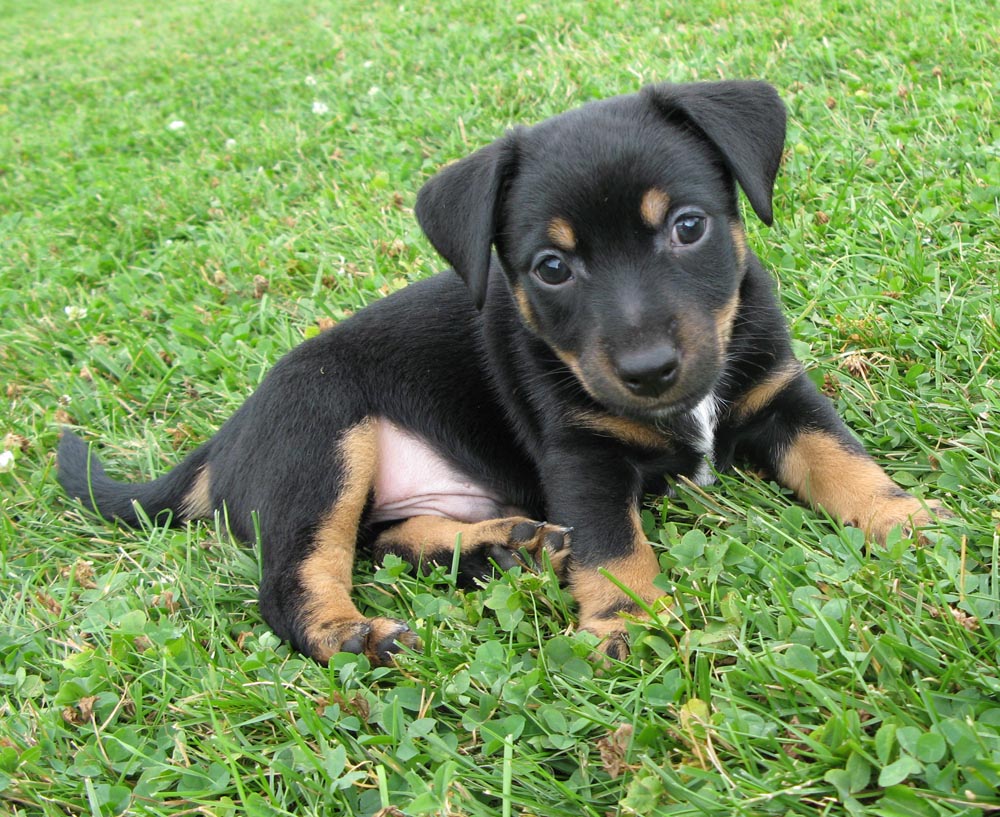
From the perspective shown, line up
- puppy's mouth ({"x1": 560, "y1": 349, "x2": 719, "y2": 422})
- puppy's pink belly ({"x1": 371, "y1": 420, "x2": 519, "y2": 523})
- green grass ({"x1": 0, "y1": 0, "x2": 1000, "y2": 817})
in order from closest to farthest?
green grass ({"x1": 0, "y1": 0, "x2": 1000, "y2": 817}), puppy's mouth ({"x1": 560, "y1": 349, "x2": 719, "y2": 422}), puppy's pink belly ({"x1": 371, "y1": 420, "x2": 519, "y2": 523})

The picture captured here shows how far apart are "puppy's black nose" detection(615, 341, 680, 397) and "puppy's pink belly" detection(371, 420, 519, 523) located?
1.05 m

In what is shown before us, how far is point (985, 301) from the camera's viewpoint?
322cm

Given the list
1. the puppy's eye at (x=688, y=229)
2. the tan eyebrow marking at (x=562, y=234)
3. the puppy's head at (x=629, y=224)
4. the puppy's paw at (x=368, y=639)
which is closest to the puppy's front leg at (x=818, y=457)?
the puppy's head at (x=629, y=224)

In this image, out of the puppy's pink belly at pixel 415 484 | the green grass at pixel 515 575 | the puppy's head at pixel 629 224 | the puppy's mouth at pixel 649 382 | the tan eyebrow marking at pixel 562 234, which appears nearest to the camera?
the green grass at pixel 515 575

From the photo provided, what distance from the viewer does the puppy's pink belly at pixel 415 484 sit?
10.8 feet

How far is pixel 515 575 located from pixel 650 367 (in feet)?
2.35

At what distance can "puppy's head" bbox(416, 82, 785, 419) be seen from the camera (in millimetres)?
2514

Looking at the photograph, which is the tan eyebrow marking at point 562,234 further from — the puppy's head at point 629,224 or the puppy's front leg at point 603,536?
the puppy's front leg at point 603,536

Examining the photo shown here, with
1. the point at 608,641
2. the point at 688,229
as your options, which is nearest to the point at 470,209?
the point at 688,229

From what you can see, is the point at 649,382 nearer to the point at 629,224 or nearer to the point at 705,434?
the point at 629,224

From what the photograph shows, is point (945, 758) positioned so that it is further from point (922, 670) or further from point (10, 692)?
point (10, 692)

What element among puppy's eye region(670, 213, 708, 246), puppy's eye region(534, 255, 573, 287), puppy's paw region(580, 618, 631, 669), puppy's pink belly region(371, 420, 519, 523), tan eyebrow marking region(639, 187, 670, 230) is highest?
tan eyebrow marking region(639, 187, 670, 230)

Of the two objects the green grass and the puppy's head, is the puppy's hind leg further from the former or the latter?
the puppy's head

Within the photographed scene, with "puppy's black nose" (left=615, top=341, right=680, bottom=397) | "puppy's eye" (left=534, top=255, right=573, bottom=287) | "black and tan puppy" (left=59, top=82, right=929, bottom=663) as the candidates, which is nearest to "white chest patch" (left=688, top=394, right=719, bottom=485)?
"black and tan puppy" (left=59, top=82, right=929, bottom=663)
